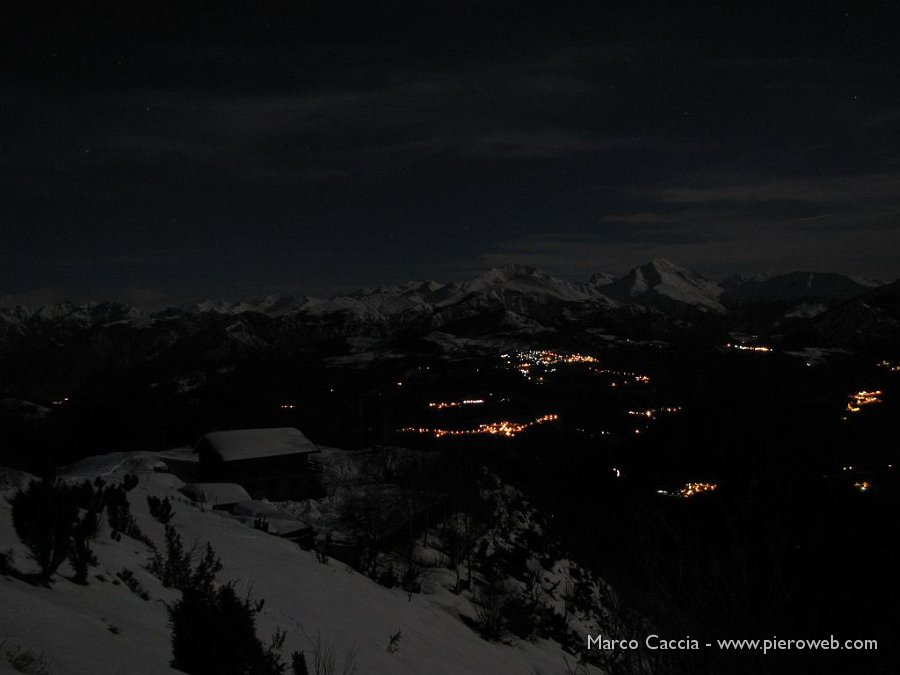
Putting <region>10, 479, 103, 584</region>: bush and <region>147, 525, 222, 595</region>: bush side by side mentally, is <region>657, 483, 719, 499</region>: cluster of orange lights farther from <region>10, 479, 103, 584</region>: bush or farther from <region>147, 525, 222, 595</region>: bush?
<region>10, 479, 103, 584</region>: bush

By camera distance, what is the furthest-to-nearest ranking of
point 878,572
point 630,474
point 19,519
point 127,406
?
point 127,406
point 630,474
point 878,572
point 19,519

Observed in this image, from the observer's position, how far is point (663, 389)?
13500 centimetres

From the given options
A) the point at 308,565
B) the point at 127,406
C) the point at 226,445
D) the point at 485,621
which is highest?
the point at 308,565

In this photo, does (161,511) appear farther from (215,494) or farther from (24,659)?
(24,659)

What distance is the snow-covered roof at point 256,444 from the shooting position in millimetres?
38747

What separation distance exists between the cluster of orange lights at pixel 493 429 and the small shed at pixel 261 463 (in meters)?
43.0

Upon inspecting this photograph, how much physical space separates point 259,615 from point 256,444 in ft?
103

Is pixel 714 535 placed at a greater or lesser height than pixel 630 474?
greater

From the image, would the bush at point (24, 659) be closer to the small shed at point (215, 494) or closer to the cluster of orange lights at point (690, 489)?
the small shed at point (215, 494)

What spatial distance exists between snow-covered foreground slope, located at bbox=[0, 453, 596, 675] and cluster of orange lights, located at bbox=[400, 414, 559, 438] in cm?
6556

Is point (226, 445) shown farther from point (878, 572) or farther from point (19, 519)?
point (878, 572)

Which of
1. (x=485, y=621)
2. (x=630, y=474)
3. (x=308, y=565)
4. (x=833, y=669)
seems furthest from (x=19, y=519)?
(x=630, y=474)

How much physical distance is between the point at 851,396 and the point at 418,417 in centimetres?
9055

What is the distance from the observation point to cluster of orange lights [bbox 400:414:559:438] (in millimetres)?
86725
